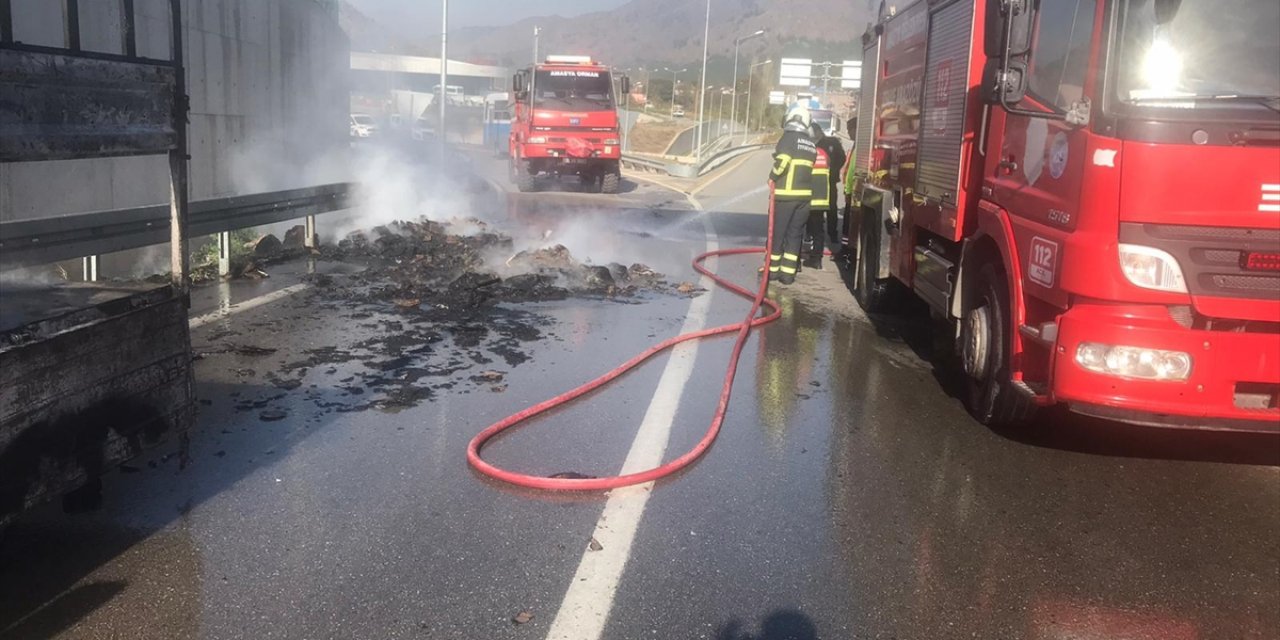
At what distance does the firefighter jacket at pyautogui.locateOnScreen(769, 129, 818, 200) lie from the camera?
10.4 meters

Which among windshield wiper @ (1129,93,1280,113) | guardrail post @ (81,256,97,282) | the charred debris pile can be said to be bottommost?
the charred debris pile

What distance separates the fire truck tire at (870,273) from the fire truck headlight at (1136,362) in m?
4.49

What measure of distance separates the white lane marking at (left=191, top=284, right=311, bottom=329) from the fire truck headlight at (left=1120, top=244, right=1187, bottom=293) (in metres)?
6.40

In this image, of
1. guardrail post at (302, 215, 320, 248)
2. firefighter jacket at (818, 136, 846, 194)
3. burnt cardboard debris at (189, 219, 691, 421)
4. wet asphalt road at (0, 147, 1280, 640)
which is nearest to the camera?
wet asphalt road at (0, 147, 1280, 640)

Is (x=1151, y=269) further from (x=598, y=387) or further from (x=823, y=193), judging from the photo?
(x=823, y=193)

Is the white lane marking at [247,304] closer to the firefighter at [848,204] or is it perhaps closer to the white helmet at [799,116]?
the white helmet at [799,116]

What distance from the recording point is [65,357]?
11.5 feet

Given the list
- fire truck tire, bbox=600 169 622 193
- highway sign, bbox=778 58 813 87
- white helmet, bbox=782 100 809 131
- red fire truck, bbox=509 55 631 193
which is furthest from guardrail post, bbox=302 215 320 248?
highway sign, bbox=778 58 813 87

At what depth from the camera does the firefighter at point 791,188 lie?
10.4m

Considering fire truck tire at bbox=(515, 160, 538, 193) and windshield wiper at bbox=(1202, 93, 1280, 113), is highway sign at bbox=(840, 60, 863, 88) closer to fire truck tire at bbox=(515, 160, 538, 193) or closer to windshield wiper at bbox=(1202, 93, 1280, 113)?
fire truck tire at bbox=(515, 160, 538, 193)

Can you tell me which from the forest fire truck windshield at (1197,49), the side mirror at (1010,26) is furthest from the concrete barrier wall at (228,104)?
the forest fire truck windshield at (1197,49)

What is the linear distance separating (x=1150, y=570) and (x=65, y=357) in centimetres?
415

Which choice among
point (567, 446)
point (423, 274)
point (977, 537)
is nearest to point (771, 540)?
point (977, 537)

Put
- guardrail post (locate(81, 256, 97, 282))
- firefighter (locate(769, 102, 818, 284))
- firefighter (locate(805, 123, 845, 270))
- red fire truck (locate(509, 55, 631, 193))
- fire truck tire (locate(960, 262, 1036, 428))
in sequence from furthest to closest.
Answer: red fire truck (locate(509, 55, 631, 193)) < firefighter (locate(805, 123, 845, 270)) < firefighter (locate(769, 102, 818, 284)) < guardrail post (locate(81, 256, 97, 282)) < fire truck tire (locate(960, 262, 1036, 428))
